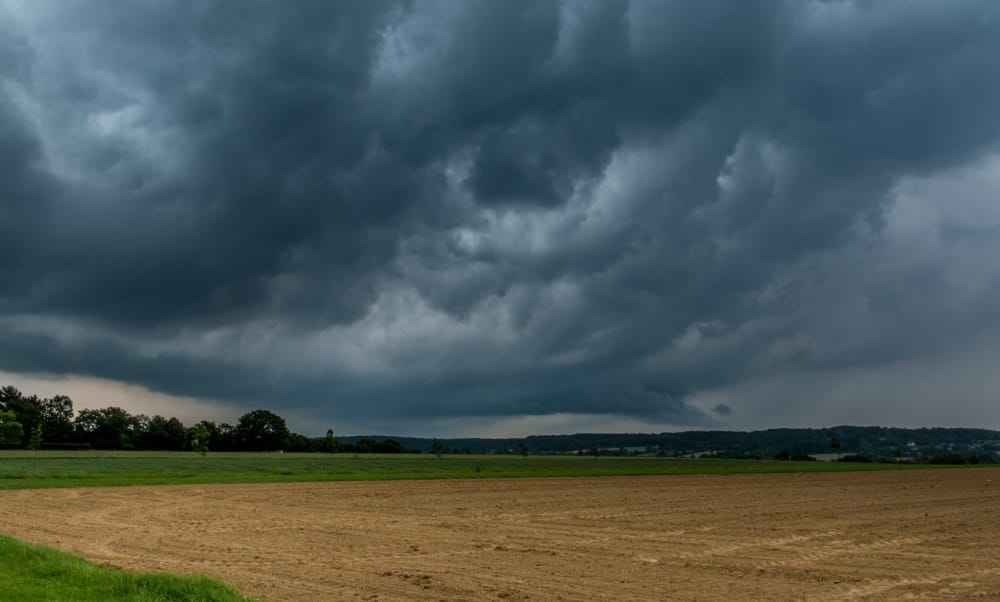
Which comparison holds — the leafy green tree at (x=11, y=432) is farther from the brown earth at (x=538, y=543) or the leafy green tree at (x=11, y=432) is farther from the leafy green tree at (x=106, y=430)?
the brown earth at (x=538, y=543)

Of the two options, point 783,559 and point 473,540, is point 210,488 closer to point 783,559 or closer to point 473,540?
point 473,540

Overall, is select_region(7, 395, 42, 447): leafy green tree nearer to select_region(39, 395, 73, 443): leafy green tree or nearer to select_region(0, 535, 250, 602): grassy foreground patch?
select_region(39, 395, 73, 443): leafy green tree

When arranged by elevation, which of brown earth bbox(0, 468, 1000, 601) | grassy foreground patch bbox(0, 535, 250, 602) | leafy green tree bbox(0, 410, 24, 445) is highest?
leafy green tree bbox(0, 410, 24, 445)

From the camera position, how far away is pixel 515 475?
84000 mm

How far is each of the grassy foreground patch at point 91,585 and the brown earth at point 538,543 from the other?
200cm

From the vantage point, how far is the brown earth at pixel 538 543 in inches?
670

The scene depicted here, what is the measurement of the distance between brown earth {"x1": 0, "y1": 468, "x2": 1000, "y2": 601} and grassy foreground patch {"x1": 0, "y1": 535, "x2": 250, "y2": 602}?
200 cm

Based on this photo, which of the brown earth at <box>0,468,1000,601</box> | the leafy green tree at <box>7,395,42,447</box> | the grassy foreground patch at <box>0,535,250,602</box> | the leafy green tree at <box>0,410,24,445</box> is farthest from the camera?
the leafy green tree at <box>7,395,42,447</box>

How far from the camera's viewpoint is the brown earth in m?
17.0

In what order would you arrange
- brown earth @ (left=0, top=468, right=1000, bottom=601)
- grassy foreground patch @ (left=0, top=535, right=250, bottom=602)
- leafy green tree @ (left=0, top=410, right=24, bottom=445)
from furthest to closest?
1. leafy green tree @ (left=0, top=410, right=24, bottom=445)
2. brown earth @ (left=0, top=468, right=1000, bottom=601)
3. grassy foreground patch @ (left=0, top=535, right=250, bottom=602)

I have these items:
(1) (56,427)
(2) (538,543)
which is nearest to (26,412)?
(1) (56,427)

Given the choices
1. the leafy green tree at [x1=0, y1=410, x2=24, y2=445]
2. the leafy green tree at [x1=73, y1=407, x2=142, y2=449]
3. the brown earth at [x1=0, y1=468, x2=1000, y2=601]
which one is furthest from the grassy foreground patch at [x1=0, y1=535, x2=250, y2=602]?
the leafy green tree at [x1=73, y1=407, x2=142, y2=449]

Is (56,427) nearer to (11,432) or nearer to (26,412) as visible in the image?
(26,412)

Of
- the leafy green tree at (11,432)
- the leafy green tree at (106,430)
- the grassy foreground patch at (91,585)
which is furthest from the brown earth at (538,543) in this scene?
the leafy green tree at (106,430)
